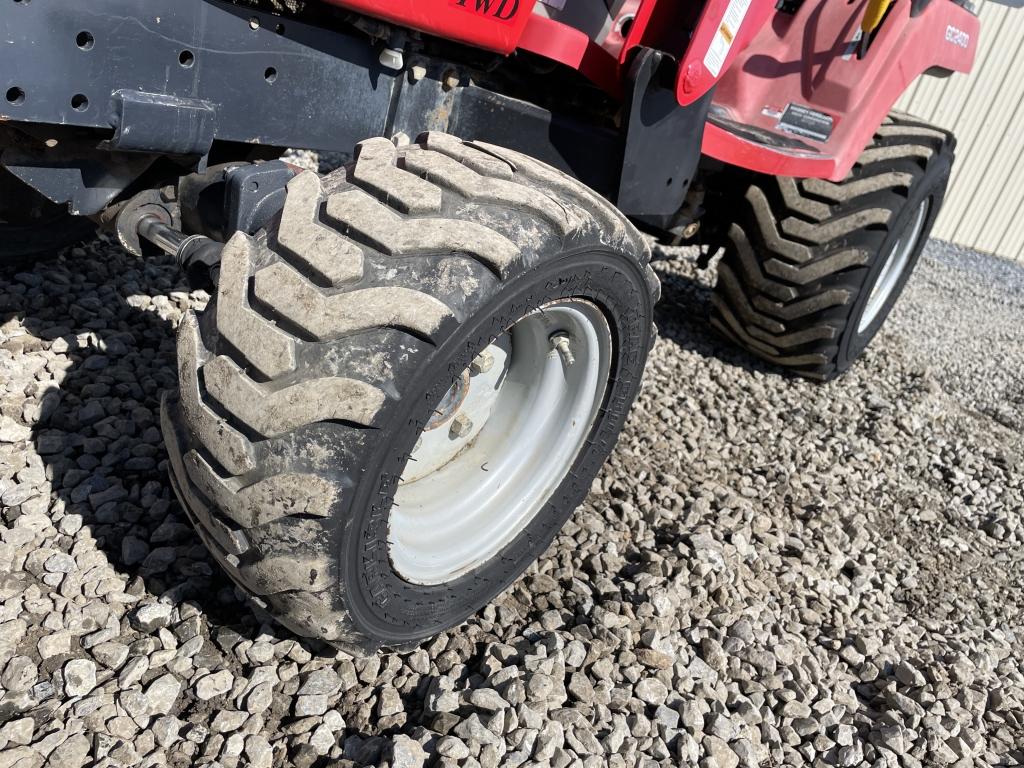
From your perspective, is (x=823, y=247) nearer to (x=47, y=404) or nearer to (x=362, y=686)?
(x=362, y=686)

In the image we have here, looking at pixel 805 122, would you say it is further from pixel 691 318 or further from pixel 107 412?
pixel 107 412

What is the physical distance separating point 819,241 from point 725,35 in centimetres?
125

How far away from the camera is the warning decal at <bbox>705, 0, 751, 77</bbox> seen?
6.95ft

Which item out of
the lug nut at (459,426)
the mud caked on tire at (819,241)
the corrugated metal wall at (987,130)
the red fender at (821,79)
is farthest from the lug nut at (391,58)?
the corrugated metal wall at (987,130)

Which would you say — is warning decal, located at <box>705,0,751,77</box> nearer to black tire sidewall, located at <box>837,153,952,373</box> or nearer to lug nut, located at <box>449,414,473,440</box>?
lug nut, located at <box>449,414,473,440</box>

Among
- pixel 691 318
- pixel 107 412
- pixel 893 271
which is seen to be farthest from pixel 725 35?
pixel 893 271

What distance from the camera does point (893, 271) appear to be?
414 centimetres

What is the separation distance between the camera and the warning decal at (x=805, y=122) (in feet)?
9.78

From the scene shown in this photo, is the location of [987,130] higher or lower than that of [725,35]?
higher

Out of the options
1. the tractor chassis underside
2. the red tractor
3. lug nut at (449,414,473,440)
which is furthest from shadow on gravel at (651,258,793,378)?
lug nut at (449,414,473,440)

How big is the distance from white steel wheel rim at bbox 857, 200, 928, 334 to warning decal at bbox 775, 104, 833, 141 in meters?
1.16

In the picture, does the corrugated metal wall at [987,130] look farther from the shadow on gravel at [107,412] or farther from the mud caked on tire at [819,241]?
the shadow on gravel at [107,412]

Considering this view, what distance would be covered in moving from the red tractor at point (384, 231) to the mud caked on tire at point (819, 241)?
0.48m

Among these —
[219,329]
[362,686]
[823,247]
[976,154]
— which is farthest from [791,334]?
[976,154]
